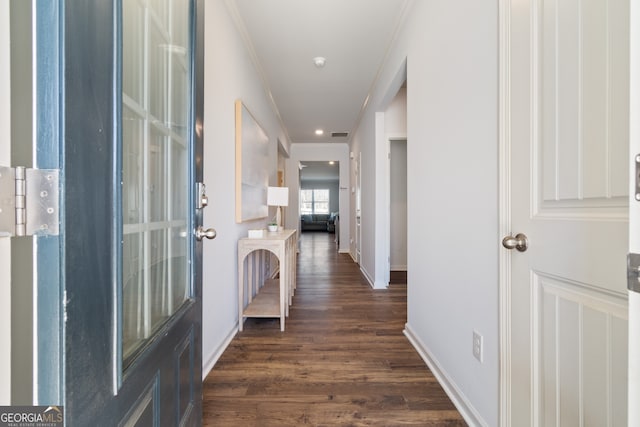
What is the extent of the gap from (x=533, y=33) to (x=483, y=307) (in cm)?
105

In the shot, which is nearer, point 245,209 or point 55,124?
point 55,124

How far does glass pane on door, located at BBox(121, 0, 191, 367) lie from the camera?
2.28 feet

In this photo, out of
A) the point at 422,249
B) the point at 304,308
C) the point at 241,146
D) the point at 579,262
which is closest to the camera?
the point at 579,262

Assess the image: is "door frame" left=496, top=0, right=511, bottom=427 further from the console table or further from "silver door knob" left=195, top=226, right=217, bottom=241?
the console table

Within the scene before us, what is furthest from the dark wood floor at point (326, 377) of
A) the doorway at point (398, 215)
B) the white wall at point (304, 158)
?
the white wall at point (304, 158)

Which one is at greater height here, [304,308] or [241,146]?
[241,146]

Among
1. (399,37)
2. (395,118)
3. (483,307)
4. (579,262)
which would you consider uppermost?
(399,37)

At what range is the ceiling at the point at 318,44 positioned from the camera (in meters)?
2.18

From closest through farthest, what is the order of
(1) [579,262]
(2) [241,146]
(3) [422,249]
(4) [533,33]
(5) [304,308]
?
1. (1) [579,262]
2. (4) [533,33]
3. (3) [422,249]
4. (2) [241,146]
5. (5) [304,308]

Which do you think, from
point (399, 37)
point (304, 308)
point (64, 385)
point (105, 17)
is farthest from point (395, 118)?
point (64, 385)

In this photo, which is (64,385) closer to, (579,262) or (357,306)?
(579,262)

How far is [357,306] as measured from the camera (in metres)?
2.97

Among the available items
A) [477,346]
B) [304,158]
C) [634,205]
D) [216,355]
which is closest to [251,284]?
[216,355]

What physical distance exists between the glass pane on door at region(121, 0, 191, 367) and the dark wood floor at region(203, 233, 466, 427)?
0.88 metres
